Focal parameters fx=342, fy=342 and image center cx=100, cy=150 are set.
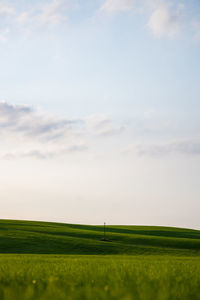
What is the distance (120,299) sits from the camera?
3.54m

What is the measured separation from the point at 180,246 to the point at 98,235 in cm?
1859

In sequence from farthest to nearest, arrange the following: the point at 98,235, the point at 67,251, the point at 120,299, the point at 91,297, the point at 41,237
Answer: the point at 98,235 → the point at 41,237 → the point at 67,251 → the point at 91,297 → the point at 120,299

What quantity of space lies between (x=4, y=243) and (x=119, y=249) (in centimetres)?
1765

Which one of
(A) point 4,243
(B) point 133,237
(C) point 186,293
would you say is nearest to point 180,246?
(B) point 133,237

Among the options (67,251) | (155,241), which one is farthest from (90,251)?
(155,241)

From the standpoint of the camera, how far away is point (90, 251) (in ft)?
166

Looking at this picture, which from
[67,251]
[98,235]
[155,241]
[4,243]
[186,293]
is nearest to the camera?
[186,293]

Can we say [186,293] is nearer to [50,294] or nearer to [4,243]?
[50,294]

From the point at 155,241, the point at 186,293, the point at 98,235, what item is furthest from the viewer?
the point at 98,235

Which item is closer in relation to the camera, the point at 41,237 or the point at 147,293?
the point at 147,293

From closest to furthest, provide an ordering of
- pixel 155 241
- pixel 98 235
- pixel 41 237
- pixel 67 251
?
pixel 67 251
pixel 41 237
pixel 155 241
pixel 98 235

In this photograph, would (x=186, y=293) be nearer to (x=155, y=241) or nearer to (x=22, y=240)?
(x=22, y=240)

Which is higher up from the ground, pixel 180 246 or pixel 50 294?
pixel 50 294

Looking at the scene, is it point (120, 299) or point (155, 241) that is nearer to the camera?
point (120, 299)
